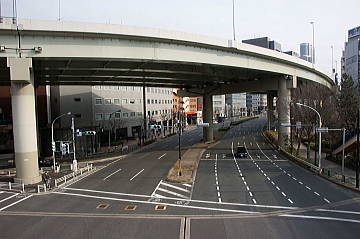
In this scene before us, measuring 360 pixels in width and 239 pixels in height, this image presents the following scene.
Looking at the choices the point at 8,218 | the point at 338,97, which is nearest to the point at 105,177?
the point at 8,218

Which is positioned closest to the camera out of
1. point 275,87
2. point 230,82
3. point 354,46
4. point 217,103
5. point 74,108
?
point 275,87

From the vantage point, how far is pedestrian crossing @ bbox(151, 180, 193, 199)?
23.7 metres

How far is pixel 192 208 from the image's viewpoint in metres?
20.3

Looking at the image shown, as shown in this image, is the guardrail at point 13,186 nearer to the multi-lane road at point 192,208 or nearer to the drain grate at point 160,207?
the multi-lane road at point 192,208

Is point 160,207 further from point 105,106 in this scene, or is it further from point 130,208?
point 105,106

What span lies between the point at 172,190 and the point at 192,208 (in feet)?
17.5

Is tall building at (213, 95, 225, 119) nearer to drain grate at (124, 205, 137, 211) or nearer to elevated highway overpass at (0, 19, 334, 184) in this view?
elevated highway overpass at (0, 19, 334, 184)

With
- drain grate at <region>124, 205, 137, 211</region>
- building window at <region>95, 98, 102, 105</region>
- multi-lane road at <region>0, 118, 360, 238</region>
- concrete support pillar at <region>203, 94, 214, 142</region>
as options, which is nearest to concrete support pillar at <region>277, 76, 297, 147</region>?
multi-lane road at <region>0, 118, 360, 238</region>

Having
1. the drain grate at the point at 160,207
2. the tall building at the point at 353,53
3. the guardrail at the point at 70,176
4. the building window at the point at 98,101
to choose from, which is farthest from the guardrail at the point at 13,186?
the tall building at the point at 353,53

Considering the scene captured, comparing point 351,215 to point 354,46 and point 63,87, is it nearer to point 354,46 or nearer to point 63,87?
point 63,87

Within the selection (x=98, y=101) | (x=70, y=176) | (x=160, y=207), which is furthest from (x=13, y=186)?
(x=98, y=101)

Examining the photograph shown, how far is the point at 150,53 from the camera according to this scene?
3100 centimetres

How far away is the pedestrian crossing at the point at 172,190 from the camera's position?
23719mm

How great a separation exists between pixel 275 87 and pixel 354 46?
412 ft
